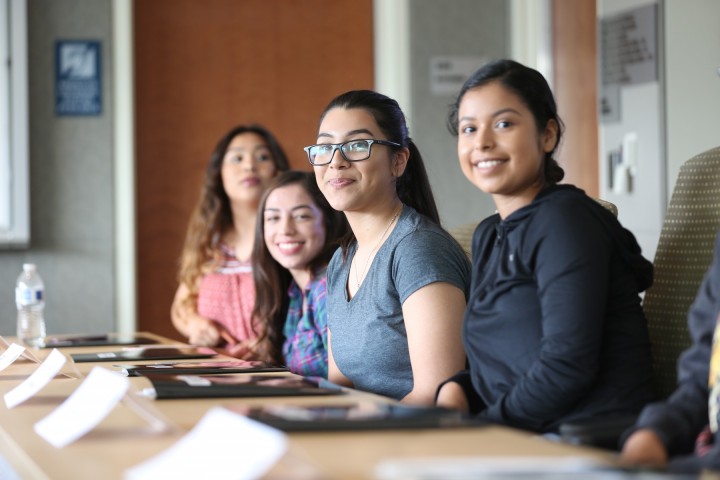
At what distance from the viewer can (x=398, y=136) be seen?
2.32m

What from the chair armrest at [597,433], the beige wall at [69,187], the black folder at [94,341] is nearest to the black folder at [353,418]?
the chair armrest at [597,433]

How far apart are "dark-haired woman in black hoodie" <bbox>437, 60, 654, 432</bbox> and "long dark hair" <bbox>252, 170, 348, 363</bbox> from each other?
0.94 metres

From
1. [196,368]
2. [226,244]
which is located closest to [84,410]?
[196,368]

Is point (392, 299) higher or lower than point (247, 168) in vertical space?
lower

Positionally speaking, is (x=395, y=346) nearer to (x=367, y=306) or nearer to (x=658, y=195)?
(x=367, y=306)

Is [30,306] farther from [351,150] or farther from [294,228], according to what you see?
[351,150]

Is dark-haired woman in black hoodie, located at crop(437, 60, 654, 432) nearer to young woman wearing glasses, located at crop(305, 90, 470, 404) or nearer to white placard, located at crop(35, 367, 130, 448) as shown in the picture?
young woman wearing glasses, located at crop(305, 90, 470, 404)

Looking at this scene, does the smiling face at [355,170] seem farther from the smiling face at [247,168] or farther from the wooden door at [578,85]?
the wooden door at [578,85]

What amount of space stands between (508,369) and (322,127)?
80 centimetres

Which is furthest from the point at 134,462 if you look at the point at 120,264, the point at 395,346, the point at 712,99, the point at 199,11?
the point at 199,11

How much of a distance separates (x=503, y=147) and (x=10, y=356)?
1214 millimetres

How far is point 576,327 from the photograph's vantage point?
163 centimetres

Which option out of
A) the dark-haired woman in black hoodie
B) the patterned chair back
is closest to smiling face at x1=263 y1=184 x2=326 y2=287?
the dark-haired woman in black hoodie

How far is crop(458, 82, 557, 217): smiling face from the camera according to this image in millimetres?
1838
